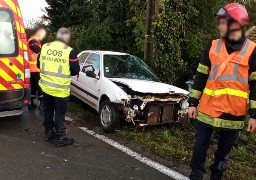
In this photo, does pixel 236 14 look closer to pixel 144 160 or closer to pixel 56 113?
pixel 144 160

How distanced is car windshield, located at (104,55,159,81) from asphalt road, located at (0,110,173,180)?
160 cm

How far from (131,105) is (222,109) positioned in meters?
2.81

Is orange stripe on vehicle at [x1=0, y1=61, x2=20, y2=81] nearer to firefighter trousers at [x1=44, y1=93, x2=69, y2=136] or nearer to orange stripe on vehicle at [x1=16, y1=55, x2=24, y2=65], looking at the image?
orange stripe on vehicle at [x1=16, y1=55, x2=24, y2=65]

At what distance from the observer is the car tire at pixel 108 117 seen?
616 centimetres

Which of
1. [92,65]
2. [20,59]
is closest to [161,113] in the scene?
[92,65]

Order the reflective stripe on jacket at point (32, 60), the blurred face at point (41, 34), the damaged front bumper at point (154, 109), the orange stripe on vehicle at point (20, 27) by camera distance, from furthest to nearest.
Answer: the reflective stripe on jacket at point (32, 60) < the blurred face at point (41, 34) < the orange stripe on vehicle at point (20, 27) < the damaged front bumper at point (154, 109)

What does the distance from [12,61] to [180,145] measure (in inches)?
127

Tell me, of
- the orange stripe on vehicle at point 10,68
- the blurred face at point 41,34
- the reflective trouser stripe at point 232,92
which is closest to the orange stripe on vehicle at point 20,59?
the orange stripe on vehicle at point 10,68

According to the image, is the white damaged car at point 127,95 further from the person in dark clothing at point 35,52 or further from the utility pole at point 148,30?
the utility pole at point 148,30

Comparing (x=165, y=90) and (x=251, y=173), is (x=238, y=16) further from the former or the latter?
(x=165, y=90)

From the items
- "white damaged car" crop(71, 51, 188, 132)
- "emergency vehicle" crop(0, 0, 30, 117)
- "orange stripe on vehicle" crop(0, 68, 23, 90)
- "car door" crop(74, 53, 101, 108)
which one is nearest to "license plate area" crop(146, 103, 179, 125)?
"white damaged car" crop(71, 51, 188, 132)

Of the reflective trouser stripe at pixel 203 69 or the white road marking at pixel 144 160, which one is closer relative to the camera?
the reflective trouser stripe at pixel 203 69

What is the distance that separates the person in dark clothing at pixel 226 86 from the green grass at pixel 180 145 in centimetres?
120

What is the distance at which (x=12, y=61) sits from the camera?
6.11 meters
